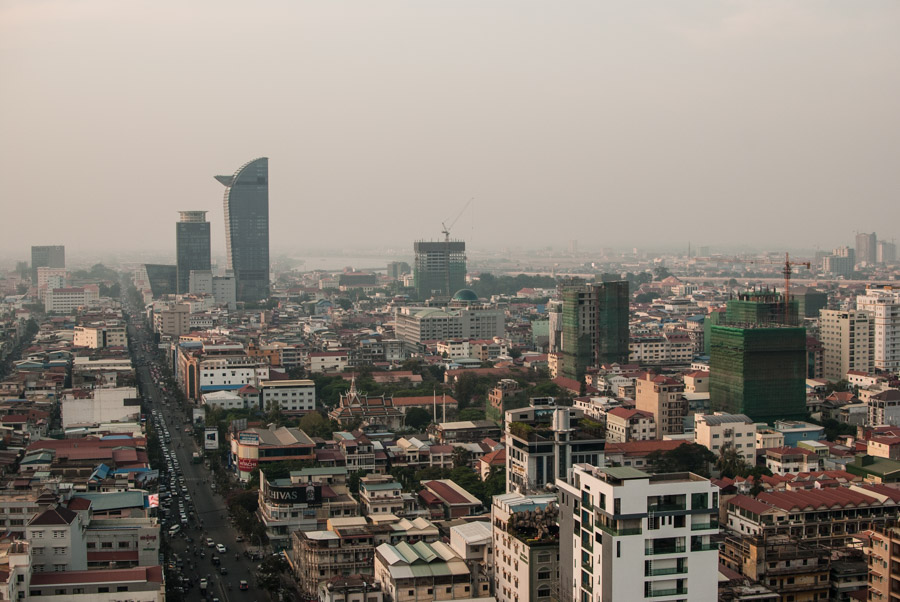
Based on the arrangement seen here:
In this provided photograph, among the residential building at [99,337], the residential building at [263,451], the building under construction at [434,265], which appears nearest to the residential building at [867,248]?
the building under construction at [434,265]

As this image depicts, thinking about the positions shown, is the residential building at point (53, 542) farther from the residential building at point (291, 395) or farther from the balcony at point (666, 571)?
the residential building at point (291, 395)

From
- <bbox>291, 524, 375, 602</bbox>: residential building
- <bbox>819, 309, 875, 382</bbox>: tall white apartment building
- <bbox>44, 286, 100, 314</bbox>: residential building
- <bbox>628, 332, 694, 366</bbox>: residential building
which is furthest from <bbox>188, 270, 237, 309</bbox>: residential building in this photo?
<bbox>291, 524, 375, 602</bbox>: residential building

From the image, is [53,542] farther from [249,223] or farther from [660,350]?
[249,223]

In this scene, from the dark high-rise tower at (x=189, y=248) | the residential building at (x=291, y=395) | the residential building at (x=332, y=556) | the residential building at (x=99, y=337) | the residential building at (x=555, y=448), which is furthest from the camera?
the dark high-rise tower at (x=189, y=248)

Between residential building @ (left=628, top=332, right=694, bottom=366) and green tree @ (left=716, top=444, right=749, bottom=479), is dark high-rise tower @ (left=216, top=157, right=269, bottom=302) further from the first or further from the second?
green tree @ (left=716, top=444, right=749, bottom=479)

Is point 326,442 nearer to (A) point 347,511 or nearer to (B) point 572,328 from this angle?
(A) point 347,511

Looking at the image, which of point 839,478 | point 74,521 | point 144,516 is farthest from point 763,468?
point 74,521
